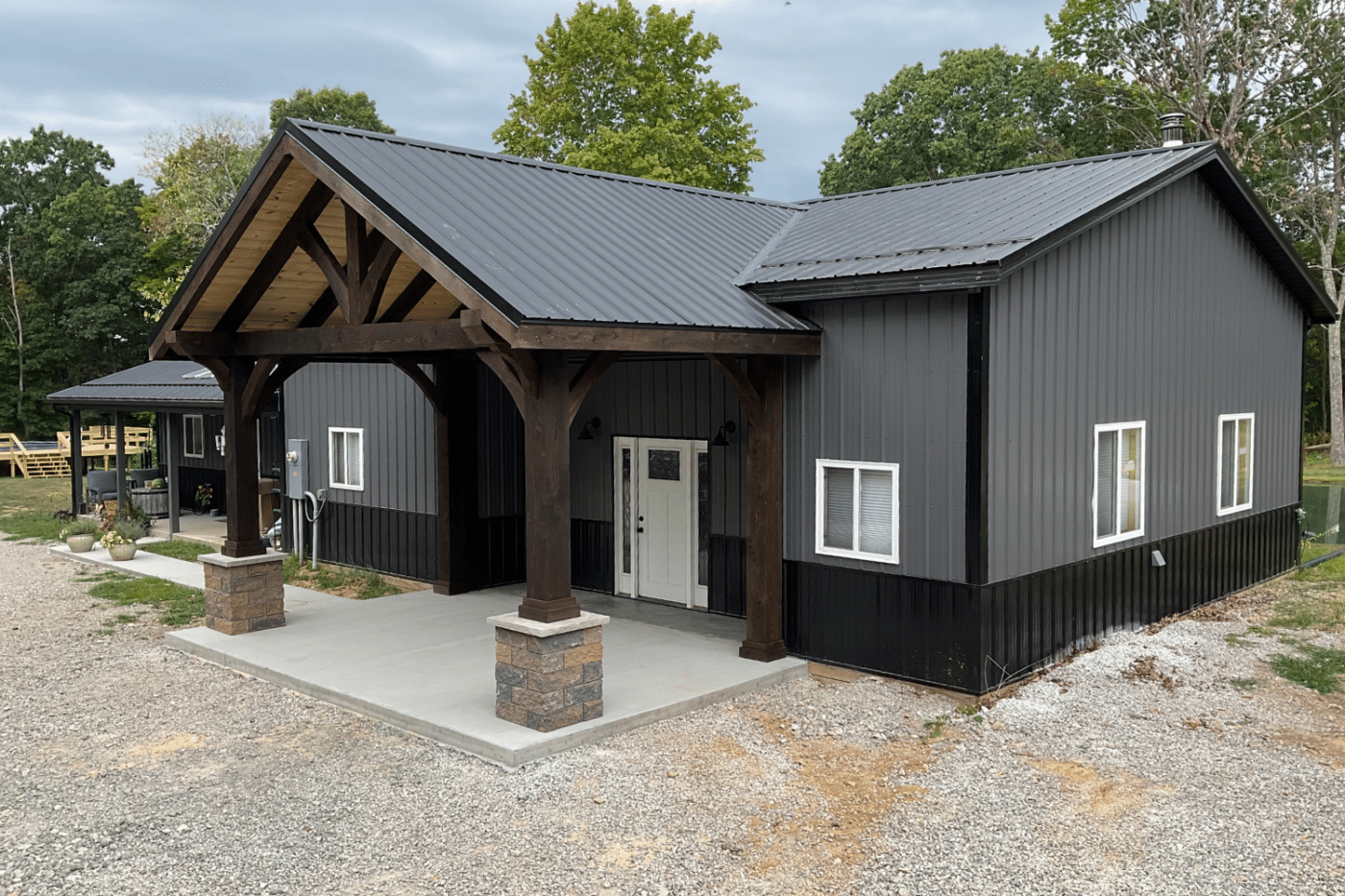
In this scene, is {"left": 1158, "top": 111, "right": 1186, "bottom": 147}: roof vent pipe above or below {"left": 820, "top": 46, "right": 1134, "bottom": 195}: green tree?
below

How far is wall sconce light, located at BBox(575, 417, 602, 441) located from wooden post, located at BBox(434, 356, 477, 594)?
1.36 meters

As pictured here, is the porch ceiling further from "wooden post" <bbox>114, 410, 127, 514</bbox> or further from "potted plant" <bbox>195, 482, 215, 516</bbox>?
"potted plant" <bbox>195, 482, 215, 516</bbox>

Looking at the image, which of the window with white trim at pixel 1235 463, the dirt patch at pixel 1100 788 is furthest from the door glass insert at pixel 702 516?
the window with white trim at pixel 1235 463

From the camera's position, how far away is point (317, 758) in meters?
6.91

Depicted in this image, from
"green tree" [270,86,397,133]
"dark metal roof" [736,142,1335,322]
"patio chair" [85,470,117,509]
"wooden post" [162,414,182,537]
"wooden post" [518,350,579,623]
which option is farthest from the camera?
"green tree" [270,86,397,133]

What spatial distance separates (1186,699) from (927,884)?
391cm

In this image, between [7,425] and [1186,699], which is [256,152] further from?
[1186,699]

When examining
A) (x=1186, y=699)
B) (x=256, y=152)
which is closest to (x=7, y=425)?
(x=256, y=152)

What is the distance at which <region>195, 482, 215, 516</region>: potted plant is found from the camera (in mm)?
19562

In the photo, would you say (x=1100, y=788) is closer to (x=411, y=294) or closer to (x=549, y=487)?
(x=549, y=487)

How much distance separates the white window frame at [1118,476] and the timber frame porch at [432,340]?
2720 millimetres

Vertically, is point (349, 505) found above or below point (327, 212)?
below

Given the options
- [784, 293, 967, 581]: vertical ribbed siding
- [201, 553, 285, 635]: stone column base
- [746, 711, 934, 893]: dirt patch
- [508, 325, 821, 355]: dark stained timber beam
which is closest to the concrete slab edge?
[746, 711, 934, 893]: dirt patch

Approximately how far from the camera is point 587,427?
463 inches
